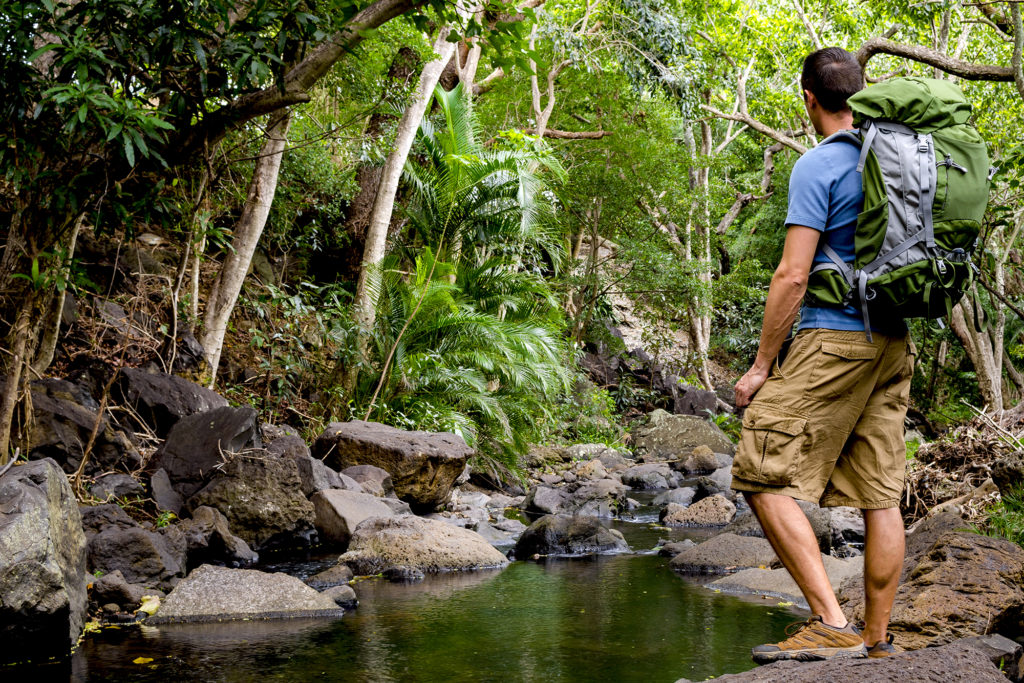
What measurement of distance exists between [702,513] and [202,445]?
17.0ft

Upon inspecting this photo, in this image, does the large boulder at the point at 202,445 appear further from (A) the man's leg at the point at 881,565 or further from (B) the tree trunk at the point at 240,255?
(A) the man's leg at the point at 881,565

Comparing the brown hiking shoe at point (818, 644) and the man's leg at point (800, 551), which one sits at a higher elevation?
the man's leg at point (800, 551)

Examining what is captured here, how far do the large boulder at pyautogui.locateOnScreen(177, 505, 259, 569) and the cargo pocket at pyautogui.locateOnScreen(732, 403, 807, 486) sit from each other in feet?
15.5

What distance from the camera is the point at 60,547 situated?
445 centimetres

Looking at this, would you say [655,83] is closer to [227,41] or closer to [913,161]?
[227,41]

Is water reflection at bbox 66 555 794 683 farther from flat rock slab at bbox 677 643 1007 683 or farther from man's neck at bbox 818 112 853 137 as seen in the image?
man's neck at bbox 818 112 853 137

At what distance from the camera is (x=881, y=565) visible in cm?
307

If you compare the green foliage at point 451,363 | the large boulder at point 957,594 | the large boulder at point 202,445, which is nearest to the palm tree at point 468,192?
the green foliage at point 451,363

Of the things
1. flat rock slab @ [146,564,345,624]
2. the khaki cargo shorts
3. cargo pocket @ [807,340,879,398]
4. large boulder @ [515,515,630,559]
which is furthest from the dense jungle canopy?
large boulder @ [515,515,630,559]

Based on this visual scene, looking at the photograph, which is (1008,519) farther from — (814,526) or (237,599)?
(237,599)

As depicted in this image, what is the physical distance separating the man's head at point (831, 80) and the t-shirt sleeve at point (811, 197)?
0.91 feet

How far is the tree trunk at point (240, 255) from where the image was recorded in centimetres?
1012

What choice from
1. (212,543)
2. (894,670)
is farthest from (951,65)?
(212,543)

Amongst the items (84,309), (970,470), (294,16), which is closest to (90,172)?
(294,16)
